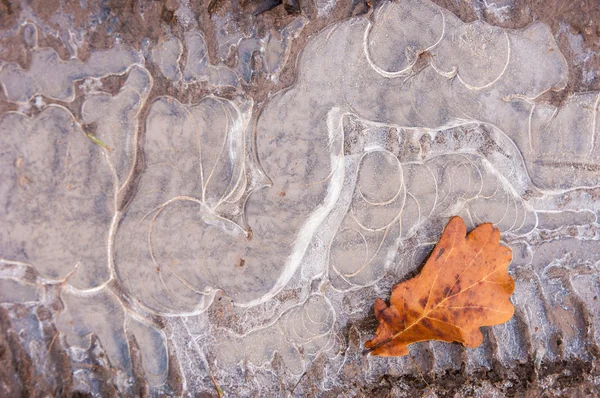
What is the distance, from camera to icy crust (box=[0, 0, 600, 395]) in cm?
300

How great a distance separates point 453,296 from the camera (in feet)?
10.0

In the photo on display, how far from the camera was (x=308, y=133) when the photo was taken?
3139 millimetres

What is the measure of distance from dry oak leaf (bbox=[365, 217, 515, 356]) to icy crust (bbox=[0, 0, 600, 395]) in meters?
0.15

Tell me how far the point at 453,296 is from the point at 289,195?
4.53 feet

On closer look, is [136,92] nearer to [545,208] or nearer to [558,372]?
[545,208]

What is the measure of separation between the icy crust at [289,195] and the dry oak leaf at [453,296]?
0.15 m

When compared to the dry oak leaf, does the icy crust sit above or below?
above

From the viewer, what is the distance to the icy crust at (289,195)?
3.00m

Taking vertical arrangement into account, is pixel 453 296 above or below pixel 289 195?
below

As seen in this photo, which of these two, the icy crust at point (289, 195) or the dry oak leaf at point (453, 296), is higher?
the icy crust at point (289, 195)

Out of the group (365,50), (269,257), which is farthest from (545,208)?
(269,257)

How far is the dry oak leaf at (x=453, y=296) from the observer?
3.07 meters

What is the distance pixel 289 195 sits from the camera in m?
3.14

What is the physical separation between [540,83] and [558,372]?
7.26ft
